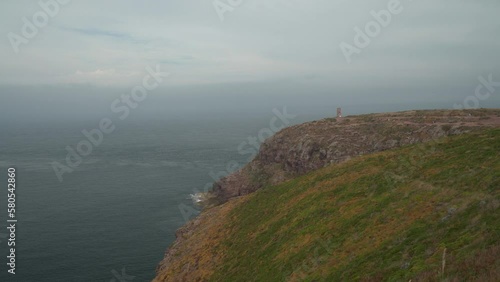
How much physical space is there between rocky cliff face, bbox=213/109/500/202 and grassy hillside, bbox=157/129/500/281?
20.3m

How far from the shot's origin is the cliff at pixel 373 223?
63.2 ft

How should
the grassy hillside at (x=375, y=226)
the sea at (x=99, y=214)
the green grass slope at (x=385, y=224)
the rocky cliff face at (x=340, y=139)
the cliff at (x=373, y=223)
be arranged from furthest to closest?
the sea at (x=99, y=214)
the rocky cliff face at (x=340, y=139)
the cliff at (x=373, y=223)
the grassy hillside at (x=375, y=226)
the green grass slope at (x=385, y=224)

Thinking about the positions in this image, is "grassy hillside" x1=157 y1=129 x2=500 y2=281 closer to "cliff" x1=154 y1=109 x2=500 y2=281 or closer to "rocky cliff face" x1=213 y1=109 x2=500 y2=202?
"cliff" x1=154 y1=109 x2=500 y2=281

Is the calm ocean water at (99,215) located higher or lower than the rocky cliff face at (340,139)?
lower

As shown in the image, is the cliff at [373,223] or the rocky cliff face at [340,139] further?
the rocky cliff face at [340,139]

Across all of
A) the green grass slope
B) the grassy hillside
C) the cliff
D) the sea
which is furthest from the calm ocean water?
the green grass slope

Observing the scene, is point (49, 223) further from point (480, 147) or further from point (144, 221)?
point (480, 147)

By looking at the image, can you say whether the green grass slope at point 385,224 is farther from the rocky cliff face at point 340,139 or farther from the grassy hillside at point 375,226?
the rocky cliff face at point 340,139

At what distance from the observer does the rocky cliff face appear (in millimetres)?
63312

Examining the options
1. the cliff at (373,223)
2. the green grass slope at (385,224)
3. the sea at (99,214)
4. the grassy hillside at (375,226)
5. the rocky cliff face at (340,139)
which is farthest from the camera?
the sea at (99,214)

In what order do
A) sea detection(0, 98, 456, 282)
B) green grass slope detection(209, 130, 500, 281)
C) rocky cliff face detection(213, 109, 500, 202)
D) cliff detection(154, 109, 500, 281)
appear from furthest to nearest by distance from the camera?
sea detection(0, 98, 456, 282)
rocky cliff face detection(213, 109, 500, 202)
cliff detection(154, 109, 500, 281)
green grass slope detection(209, 130, 500, 281)

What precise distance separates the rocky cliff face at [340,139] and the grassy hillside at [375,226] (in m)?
20.3

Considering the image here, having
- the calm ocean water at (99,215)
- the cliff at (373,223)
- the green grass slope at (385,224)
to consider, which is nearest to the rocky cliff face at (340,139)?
the cliff at (373,223)

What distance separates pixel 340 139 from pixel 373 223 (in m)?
47.6
